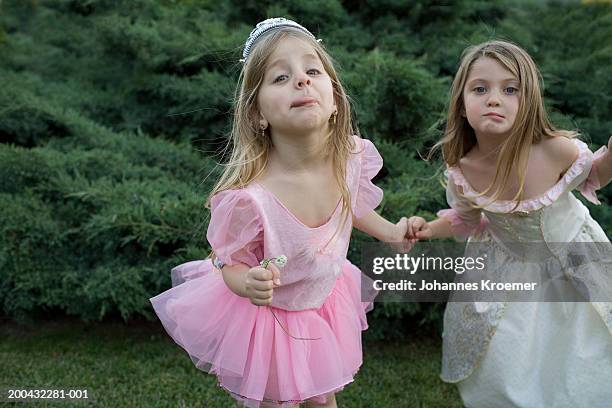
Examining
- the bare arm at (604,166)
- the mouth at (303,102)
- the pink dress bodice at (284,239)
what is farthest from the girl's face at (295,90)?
the bare arm at (604,166)

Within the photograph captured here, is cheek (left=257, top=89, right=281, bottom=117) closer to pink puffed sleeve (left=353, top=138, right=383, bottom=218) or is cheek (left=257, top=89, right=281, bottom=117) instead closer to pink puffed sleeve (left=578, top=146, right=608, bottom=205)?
pink puffed sleeve (left=353, top=138, right=383, bottom=218)

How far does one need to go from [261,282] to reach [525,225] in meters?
1.06

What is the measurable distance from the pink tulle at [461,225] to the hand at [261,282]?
1.01 m

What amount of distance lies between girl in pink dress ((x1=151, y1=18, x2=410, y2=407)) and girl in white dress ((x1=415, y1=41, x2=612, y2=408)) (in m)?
0.52

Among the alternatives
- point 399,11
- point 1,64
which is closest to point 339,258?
point 399,11

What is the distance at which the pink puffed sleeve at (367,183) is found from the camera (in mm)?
2127

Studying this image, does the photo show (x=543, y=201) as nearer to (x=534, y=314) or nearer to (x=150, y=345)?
(x=534, y=314)

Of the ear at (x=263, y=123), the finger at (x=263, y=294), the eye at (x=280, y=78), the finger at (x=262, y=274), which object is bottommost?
the finger at (x=263, y=294)

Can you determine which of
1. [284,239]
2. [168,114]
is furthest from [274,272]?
[168,114]

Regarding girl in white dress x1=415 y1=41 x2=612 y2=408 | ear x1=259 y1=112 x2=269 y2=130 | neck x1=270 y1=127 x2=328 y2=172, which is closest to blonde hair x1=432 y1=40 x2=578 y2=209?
girl in white dress x1=415 y1=41 x2=612 y2=408

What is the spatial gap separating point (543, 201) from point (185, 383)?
5.71ft

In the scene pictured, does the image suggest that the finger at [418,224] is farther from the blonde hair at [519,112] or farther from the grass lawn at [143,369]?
the grass lawn at [143,369]

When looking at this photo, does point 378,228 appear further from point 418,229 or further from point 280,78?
point 280,78

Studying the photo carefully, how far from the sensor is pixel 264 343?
75.1 inches
